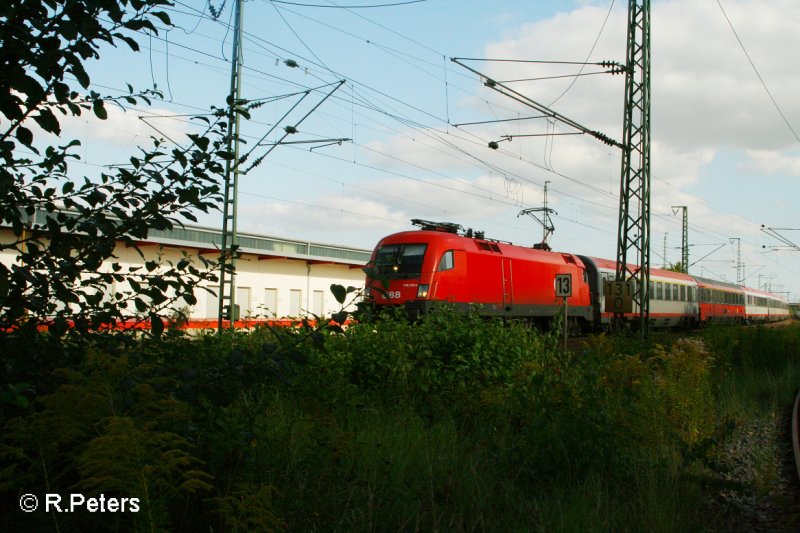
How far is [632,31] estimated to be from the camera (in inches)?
741

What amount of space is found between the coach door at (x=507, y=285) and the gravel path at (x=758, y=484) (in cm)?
1112

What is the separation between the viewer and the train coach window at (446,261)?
18.3 m

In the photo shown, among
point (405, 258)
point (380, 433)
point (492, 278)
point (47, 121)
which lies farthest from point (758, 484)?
point (492, 278)

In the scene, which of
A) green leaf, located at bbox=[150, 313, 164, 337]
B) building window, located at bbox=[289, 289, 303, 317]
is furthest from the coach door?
green leaf, located at bbox=[150, 313, 164, 337]

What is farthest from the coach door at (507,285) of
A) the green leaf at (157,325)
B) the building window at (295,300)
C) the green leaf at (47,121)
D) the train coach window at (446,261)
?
the green leaf at (47,121)

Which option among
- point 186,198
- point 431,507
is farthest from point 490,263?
point 186,198

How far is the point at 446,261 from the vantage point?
18453 mm

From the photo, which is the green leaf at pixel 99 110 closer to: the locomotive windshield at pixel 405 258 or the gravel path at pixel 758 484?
the gravel path at pixel 758 484

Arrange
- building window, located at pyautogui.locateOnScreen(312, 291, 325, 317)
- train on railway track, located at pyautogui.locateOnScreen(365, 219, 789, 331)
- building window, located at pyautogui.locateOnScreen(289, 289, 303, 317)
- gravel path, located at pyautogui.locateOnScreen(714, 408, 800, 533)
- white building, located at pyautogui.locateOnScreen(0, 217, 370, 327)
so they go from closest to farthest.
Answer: gravel path, located at pyautogui.locateOnScreen(714, 408, 800, 533)
train on railway track, located at pyautogui.locateOnScreen(365, 219, 789, 331)
white building, located at pyautogui.locateOnScreen(0, 217, 370, 327)
building window, located at pyautogui.locateOnScreen(289, 289, 303, 317)
building window, located at pyautogui.locateOnScreen(312, 291, 325, 317)

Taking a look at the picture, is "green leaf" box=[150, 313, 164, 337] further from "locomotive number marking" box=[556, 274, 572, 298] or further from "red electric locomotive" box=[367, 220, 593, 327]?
"locomotive number marking" box=[556, 274, 572, 298]

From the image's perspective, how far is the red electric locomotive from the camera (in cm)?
1806

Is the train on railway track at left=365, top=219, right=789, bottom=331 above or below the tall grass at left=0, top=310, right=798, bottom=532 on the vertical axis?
above

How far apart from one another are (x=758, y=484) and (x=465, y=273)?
12403 millimetres

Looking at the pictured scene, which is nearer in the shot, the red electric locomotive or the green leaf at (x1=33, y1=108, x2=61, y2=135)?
the green leaf at (x1=33, y1=108, x2=61, y2=135)
